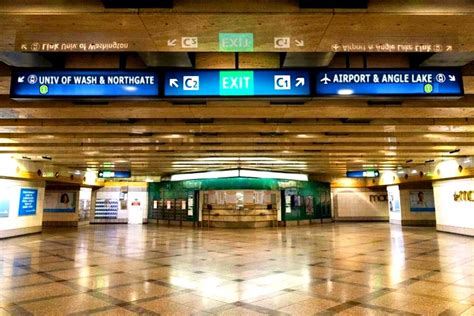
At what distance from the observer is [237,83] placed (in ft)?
13.8

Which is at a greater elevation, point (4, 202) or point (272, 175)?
point (272, 175)

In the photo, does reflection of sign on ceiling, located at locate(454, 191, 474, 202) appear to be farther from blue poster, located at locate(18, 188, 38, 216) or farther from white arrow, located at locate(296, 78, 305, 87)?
blue poster, located at locate(18, 188, 38, 216)

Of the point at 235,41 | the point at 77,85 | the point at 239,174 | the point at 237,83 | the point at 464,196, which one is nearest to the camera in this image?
the point at 235,41

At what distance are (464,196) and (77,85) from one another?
15833 mm

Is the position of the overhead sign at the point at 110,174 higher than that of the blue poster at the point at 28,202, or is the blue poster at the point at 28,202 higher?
the overhead sign at the point at 110,174

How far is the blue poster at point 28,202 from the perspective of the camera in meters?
14.8

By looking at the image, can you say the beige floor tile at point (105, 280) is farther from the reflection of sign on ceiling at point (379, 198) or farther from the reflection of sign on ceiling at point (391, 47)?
the reflection of sign on ceiling at point (379, 198)

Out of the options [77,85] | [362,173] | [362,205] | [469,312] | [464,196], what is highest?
[362,173]

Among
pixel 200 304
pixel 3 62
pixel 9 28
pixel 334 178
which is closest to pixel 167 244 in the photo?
pixel 200 304

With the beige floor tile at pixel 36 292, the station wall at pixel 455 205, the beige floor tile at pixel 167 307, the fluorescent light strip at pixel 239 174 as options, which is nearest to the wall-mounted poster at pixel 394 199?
the station wall at pixel 455 205

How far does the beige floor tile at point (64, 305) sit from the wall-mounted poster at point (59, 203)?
17.4 m

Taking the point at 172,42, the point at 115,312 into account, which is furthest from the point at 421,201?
the point at 172,42

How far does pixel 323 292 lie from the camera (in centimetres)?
545

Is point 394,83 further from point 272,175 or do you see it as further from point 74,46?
point 272,175
